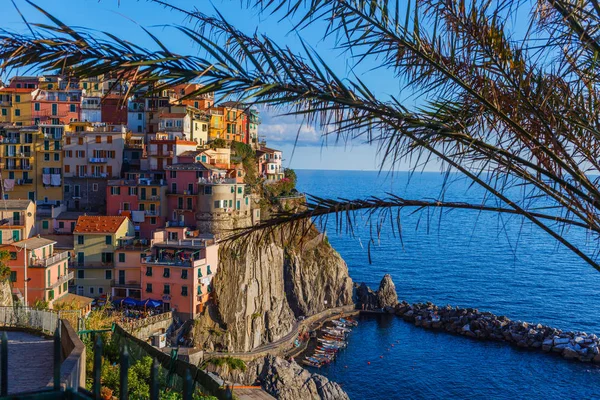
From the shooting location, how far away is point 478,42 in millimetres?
4594

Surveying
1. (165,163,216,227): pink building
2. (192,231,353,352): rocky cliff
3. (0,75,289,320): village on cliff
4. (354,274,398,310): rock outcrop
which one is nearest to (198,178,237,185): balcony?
(0,75,289,320): village on cliff

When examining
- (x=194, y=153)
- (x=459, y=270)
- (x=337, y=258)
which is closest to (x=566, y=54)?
(x=194, y=153)

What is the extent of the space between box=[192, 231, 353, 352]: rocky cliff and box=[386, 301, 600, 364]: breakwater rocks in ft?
19.8

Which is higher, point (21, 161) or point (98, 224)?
point (21, 161)

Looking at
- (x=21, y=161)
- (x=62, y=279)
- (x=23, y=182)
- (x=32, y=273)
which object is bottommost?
(x=62, y=279)

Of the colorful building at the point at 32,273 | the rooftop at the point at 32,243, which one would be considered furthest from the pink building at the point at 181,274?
the rooftop at the point at 32,243

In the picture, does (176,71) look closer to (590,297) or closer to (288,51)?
(288,51)

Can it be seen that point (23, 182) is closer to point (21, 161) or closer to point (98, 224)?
point (21, 161)

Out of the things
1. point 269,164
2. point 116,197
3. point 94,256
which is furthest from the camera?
point 269,164

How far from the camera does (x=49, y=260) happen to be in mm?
28234

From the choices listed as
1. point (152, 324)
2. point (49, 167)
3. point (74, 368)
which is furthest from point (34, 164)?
point (74, 368)

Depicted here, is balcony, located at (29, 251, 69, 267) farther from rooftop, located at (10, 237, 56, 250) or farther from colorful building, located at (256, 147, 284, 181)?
colorful building, located at (256, 147, 284, 181)

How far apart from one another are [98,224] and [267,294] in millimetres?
11841

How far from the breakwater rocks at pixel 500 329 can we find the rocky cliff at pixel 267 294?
19.8ft
